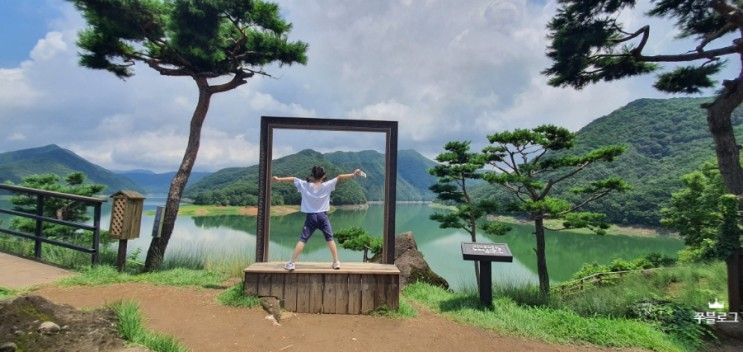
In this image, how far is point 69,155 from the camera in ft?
394

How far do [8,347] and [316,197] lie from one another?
2833 mm

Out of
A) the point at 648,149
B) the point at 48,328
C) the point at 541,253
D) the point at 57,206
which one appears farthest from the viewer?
the point at 648,149

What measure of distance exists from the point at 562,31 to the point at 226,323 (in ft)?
24.4

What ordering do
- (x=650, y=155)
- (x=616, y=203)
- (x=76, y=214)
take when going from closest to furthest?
(x=76, y=214), (x=616, y=203), (x=650, y=155)

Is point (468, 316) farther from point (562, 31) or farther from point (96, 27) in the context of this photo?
point (96, 27)

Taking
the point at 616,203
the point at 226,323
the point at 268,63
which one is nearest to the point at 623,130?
the point at 616,203

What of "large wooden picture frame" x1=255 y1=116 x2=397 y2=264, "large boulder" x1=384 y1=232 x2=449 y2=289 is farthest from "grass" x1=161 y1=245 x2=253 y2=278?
"large boulder" x1=384 y1=232 x2=449 y2=289

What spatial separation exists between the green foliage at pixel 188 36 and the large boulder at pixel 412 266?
166 inches

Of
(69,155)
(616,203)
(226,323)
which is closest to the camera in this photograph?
(226,323)

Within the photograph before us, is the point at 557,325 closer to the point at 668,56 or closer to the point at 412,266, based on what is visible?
the point at 412,266

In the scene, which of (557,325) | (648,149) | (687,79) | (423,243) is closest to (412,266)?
(557,325)

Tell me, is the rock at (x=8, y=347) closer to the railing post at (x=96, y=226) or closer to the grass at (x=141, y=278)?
the grass at (x=141, y=278)

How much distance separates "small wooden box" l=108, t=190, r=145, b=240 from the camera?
565 cm

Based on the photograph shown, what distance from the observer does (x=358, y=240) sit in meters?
7.16
